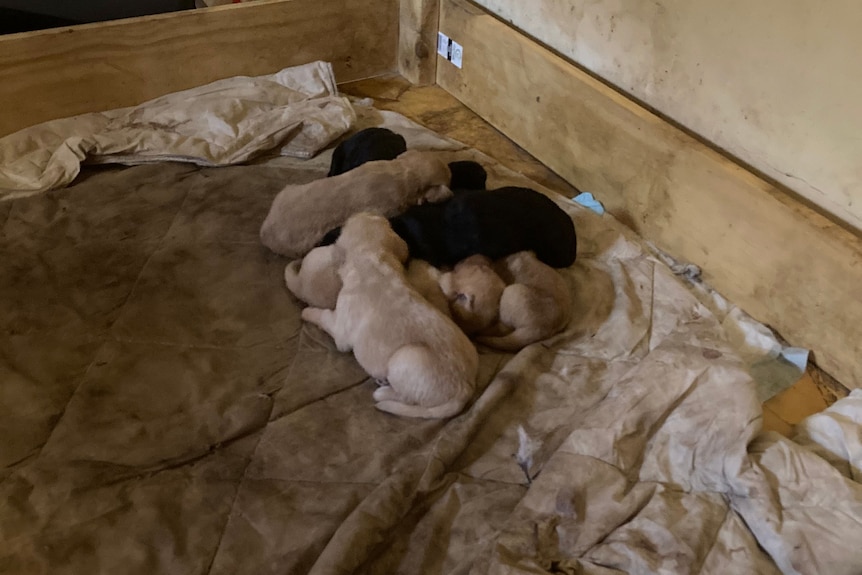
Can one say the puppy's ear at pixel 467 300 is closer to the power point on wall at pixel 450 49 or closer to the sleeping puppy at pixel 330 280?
the sleeping puppy at pixel 330 280

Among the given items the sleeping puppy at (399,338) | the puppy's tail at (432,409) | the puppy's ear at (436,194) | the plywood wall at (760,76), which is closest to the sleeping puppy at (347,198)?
the puppy's ear at (436,194)

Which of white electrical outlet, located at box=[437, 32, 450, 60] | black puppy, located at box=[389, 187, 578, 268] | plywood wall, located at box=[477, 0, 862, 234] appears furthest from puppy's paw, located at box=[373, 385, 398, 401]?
white electrical outlet, located at box=[437, 32, 450, 60]

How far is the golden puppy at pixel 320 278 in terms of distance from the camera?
1.50 meters

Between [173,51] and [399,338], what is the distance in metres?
1.45

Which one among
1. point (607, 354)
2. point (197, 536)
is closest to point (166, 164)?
point (197, 536)

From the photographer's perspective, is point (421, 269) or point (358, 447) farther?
point (421, 269)

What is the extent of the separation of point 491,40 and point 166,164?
108 centimetres

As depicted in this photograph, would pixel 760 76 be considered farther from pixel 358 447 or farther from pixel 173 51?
pixel 173 51

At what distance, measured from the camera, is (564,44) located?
208 centimetres

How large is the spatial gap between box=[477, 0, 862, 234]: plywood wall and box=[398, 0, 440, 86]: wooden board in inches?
28.0

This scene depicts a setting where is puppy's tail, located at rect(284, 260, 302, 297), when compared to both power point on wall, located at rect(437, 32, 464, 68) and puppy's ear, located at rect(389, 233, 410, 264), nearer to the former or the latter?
puppy's ear, located at rect(389, 233, 410, 264)

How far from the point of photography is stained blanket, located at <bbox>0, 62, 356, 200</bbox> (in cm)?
194

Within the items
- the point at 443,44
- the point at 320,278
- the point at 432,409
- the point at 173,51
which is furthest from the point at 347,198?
the point at 443,44

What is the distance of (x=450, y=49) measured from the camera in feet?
8.19
